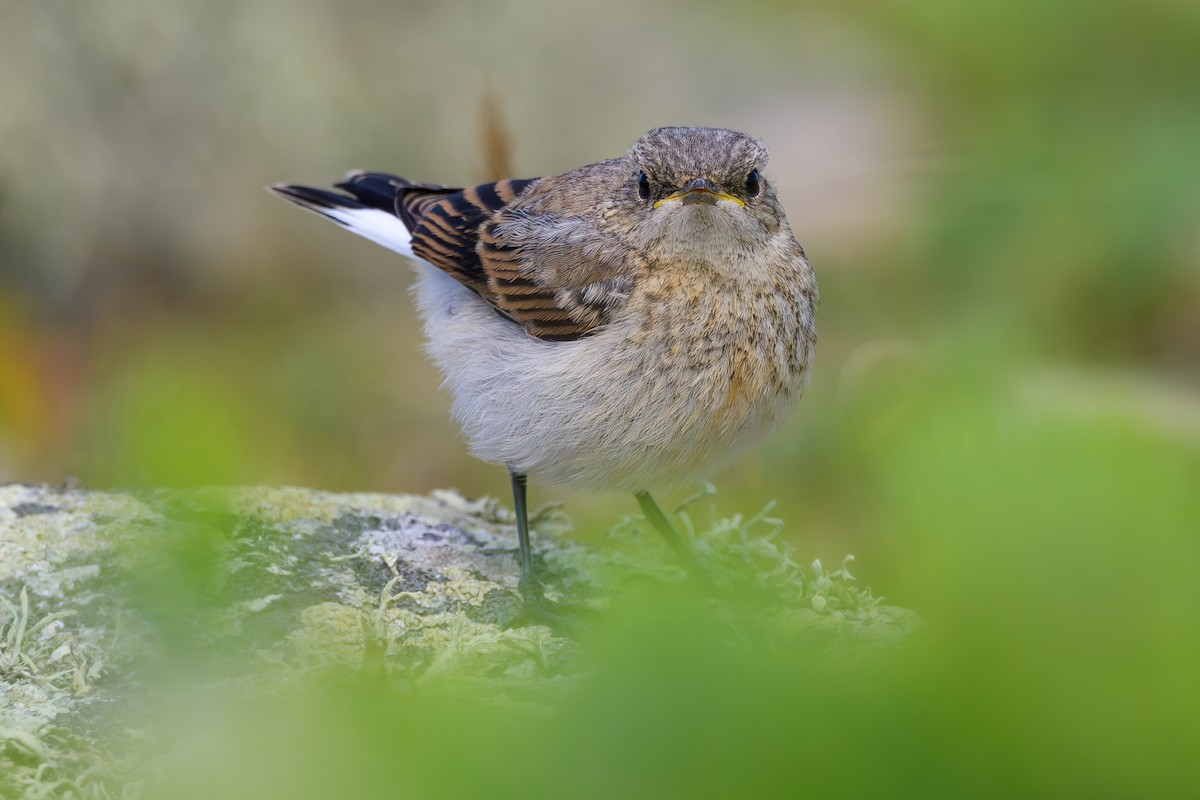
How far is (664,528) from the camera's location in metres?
4.75

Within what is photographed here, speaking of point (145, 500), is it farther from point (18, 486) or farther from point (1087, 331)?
point (1087, 331)

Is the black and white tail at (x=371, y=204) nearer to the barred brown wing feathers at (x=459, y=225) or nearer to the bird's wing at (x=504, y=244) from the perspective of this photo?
the bird's wing at (x=504, y=244)

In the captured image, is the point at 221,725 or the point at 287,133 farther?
the point at 287,133

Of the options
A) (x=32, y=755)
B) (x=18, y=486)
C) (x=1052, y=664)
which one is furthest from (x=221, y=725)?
(x=18, y=486)

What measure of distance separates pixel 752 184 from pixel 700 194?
0.34 m

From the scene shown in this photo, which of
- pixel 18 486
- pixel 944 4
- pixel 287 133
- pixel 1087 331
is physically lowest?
pixel 18 486

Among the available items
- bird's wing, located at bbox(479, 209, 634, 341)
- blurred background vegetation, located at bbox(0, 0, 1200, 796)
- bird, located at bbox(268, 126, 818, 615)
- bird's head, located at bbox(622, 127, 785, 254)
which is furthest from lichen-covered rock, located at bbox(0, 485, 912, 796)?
bird's head, located at bbox(622, 127, 785, 254)

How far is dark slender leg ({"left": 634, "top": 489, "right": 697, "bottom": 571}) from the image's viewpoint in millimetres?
4621

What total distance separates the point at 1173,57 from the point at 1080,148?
0.63 m

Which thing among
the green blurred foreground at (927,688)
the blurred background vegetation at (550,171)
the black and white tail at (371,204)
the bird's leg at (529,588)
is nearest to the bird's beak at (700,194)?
the blurred background vegetation at (550,171)

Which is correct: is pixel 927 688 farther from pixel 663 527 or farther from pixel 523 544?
pixel 663 527

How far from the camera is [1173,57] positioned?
21.5 feet

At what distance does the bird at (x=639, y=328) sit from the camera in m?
4.14

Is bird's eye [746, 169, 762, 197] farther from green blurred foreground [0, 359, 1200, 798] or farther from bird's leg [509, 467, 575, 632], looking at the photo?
green blurred foreground [0, 359, 1200, 798]
